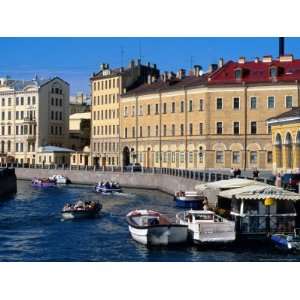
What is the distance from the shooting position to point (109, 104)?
79438mm

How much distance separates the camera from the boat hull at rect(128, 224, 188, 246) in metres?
26.5

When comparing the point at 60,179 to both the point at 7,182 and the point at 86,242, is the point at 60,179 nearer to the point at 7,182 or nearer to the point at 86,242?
the point at 7,182

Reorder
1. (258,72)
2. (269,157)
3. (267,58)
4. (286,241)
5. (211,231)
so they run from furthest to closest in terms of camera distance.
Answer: (267,58) < (258,72) < (269,157) < (211,231) < (286,241)

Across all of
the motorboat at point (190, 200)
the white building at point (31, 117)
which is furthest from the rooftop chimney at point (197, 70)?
the motorboat at point (190, 200)

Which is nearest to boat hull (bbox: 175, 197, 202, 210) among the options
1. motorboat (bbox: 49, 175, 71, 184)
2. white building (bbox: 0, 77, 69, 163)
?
motorboat (bbox: 49, 175, 71, 184)

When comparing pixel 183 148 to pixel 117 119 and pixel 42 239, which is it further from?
pixel 42 239

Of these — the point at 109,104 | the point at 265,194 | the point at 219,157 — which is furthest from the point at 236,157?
the point at 265,194

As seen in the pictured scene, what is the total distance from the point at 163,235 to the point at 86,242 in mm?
3283

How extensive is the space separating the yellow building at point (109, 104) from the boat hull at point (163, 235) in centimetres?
5043

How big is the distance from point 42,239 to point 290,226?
9.90 metres

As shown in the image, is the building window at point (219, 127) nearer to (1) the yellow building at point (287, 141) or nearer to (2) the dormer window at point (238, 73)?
(2) the dormer window at point (238, 73)

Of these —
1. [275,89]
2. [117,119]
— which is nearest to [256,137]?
[275,89]

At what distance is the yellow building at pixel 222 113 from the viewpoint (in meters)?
62.5

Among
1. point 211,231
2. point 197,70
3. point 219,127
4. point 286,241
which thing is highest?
point 197,70
